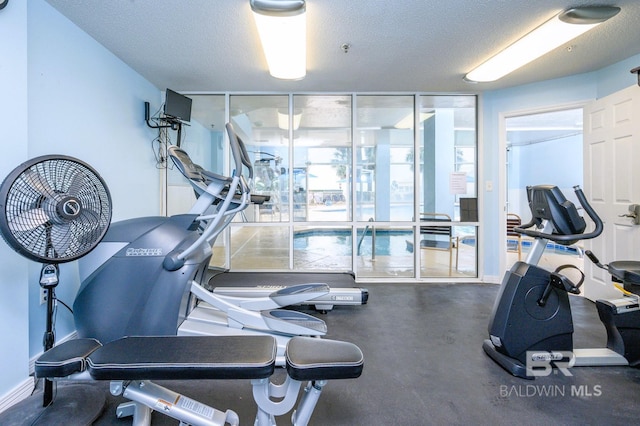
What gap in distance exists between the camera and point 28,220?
143cm

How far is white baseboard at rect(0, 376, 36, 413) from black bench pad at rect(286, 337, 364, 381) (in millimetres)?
1754

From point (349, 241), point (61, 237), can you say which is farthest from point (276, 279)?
point (61, 237)

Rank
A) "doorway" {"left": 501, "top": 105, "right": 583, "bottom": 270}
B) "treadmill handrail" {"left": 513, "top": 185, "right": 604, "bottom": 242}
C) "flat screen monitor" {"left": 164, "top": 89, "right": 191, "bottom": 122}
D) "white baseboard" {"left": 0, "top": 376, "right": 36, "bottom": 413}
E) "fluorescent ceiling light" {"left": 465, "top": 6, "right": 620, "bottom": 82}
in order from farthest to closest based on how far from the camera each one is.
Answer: "doorway" {"left": 501, "top": 105, "right": 583, "bottom": 270} → "flat screen monitor" {"left": 164, "top": 89, "right": 191, "bottom": 122} → "fluorescent ceiling light" {"left": 465, "top": 6, "right": 620, "bottom": 82} → "treadmill handrail" {"left": 513, "top": 185, "right": 604, "bottom": 242} → "white baseboard" {"left": 0, "top": 376, "right": 36, "bottom": 413}

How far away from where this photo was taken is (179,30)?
8.00 feet

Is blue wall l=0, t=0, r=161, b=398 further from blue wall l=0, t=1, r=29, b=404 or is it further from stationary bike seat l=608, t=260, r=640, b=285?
stationary bike seat l=608, t=260, r=640, b=285

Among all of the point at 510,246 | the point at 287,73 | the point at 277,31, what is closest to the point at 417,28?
the point at 277,31

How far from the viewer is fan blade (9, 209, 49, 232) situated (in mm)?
1381

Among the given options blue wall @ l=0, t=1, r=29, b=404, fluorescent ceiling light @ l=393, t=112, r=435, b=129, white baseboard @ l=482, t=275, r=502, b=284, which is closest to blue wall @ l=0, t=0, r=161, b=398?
blue wall @ l=0, t=1, r=29, b=404

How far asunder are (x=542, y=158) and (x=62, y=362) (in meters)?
11.6

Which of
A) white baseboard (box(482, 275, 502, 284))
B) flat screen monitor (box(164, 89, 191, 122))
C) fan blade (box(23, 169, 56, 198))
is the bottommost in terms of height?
white baseboard (box(482, 275, 502, 284))

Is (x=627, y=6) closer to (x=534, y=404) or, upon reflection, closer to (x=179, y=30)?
(x=534, y=404)

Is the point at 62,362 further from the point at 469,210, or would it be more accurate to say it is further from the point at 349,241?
the point at 469,210

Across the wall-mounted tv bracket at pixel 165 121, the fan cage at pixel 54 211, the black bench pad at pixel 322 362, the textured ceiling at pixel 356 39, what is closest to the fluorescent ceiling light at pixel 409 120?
the textured ceiling at pixel 356 39

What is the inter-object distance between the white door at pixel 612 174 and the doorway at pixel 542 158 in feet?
9.60
